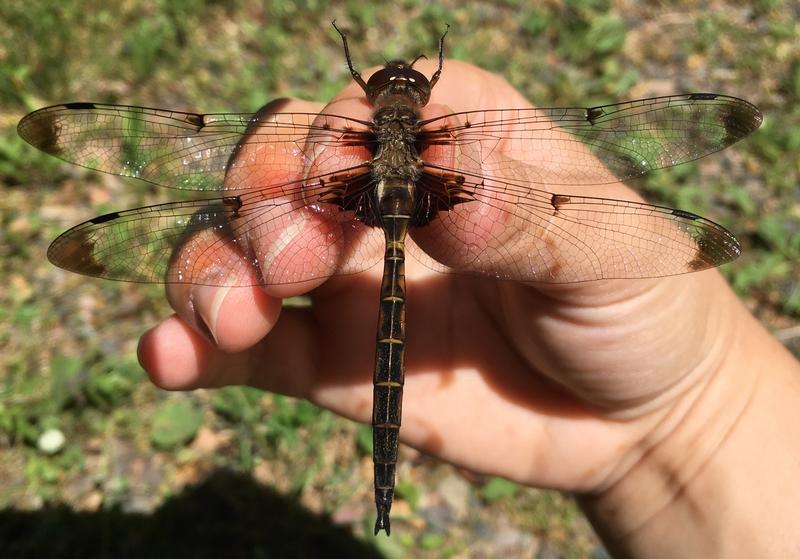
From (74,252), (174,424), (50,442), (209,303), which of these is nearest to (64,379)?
(50,442)

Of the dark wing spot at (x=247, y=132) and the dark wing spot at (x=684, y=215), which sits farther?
the dark wing spot at (x=247, y=132)

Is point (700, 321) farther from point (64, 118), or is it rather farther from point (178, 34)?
point (178, 34)

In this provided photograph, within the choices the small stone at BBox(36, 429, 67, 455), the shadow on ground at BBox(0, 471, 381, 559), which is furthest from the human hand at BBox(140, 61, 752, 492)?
the small stone at BBox(36, 429, 67, 455)

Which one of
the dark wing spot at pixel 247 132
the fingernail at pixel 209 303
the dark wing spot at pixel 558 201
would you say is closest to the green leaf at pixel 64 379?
the fingernail at pixel 209 303

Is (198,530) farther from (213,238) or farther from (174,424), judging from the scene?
(213,238)

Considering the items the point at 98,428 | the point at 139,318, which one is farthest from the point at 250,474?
the point at 139,318

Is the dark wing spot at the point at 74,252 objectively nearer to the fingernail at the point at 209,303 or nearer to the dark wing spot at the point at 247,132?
the fingernail at the point at 209,303

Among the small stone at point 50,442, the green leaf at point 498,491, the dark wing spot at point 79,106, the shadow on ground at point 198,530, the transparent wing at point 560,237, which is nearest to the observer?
the transparent wing at point 560,237
